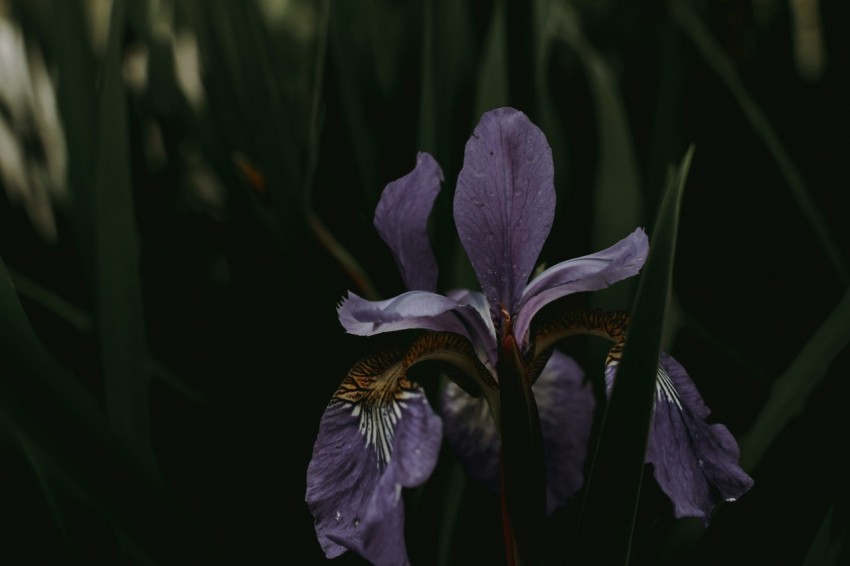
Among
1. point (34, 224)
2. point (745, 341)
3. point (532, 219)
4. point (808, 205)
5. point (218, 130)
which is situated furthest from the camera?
point (34, 224)

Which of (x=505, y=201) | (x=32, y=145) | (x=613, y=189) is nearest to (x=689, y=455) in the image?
(x=505, y=201)

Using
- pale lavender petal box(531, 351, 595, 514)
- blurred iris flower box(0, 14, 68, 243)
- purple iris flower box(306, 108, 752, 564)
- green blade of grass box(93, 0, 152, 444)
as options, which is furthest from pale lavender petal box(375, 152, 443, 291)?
blurred iris flower box(0, 14, 68, 243)

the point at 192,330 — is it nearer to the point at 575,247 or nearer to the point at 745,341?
the point at 575,247

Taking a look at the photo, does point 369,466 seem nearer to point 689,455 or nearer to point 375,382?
point 375,382

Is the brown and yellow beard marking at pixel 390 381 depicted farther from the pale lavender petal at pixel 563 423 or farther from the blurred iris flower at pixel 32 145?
the blurred iris flower at pixel 32 145

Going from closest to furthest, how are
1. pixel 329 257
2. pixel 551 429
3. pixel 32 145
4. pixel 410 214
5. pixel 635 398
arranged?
pixel 635 398 → pixel 410 214 → pixel 551 429 → pixel 329 257 → pixel 32 145

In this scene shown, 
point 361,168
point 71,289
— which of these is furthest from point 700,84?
point 71,289

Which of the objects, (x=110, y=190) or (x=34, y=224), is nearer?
(x=110, y=190)
